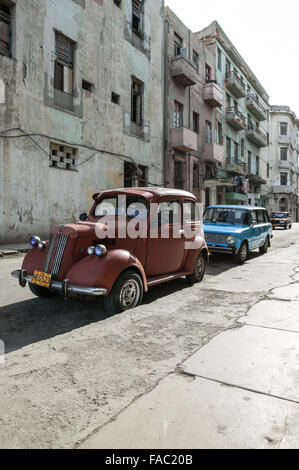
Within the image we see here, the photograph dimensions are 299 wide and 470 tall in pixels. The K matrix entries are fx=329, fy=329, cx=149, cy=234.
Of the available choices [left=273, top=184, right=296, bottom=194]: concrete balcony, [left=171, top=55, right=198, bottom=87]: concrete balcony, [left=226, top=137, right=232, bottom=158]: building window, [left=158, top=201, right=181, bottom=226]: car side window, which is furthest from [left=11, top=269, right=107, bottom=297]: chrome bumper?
[left=273, top=184, right=296, bottom=194]: concrete balcony

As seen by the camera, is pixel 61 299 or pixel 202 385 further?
pixel 61 299

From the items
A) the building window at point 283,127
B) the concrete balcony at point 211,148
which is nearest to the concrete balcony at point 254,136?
the concrete balcony at point 211,148

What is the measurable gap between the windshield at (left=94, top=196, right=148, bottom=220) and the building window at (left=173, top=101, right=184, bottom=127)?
56.2 feet

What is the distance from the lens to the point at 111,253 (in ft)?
14.8

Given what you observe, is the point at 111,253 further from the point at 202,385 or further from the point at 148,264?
the point at 202,385

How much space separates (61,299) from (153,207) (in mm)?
2130

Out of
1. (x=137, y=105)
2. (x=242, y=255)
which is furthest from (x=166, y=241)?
(x=137, y=105)

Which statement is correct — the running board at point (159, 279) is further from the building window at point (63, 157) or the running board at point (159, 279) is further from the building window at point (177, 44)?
the building window at point (177, 44)

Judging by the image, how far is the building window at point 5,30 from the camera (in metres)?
11.5

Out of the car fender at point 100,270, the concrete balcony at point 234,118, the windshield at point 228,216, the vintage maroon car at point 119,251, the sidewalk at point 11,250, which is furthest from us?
the concrete balcony at point 234,118

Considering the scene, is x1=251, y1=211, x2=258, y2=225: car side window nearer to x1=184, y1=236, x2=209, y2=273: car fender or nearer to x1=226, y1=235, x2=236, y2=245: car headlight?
x1=226, y1=235, x2=236, y2=245: car headlight

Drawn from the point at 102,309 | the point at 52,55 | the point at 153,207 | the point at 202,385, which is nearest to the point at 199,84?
the point at 52,55

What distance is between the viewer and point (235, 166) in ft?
95.2

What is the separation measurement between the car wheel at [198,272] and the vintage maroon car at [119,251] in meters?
0.02
